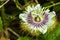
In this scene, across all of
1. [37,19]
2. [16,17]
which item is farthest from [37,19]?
[16,17]

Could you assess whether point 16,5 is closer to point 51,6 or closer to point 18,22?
point 18,22

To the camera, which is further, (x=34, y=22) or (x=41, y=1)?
(x=41, y=1)

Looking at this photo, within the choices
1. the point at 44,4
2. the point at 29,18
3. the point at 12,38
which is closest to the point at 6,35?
the point at 12,38

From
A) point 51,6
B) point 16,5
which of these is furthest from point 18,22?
point 51,6

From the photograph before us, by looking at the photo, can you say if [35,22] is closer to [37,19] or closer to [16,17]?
[37,19]

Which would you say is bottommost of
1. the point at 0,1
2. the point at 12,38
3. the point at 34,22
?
the point at 12,38

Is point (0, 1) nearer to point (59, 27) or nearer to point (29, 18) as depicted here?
point (29, 18)

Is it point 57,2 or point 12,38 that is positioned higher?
point 57,2
